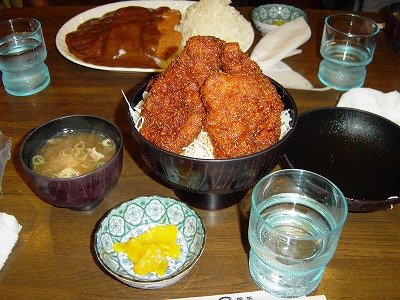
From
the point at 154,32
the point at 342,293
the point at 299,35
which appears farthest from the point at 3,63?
the point at 342,293

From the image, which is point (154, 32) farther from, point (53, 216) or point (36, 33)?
point (53, 216)

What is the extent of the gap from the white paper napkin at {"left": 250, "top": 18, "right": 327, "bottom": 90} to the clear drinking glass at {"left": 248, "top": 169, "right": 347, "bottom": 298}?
0.85 m

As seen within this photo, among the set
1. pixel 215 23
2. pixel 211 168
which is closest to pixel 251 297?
pixel 211 168

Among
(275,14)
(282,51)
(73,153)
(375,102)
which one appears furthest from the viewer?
(275,14)

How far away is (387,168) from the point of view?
4.61ft

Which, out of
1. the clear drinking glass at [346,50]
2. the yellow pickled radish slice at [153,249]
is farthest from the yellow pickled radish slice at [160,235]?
the clear drinking glass at [346,50]

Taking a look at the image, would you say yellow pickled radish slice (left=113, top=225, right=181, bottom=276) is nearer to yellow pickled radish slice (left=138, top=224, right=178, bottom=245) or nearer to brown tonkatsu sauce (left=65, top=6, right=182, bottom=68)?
yellow pickled radish slice (left=138, top=224, right=178, bottom=245)

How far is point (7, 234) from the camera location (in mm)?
1173

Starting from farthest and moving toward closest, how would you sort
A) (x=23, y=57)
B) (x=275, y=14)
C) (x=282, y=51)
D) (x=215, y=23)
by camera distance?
(x=275, y=14) → (x=215, y=23) → (x=282, y=51) → (x=23, y=57)

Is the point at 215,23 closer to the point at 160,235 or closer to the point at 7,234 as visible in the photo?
the point at 160,235

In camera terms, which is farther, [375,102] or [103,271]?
[375,102]

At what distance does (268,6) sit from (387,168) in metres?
1.35

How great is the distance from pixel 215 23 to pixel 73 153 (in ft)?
4.07

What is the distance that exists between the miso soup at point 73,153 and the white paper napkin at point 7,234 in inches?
6.6
